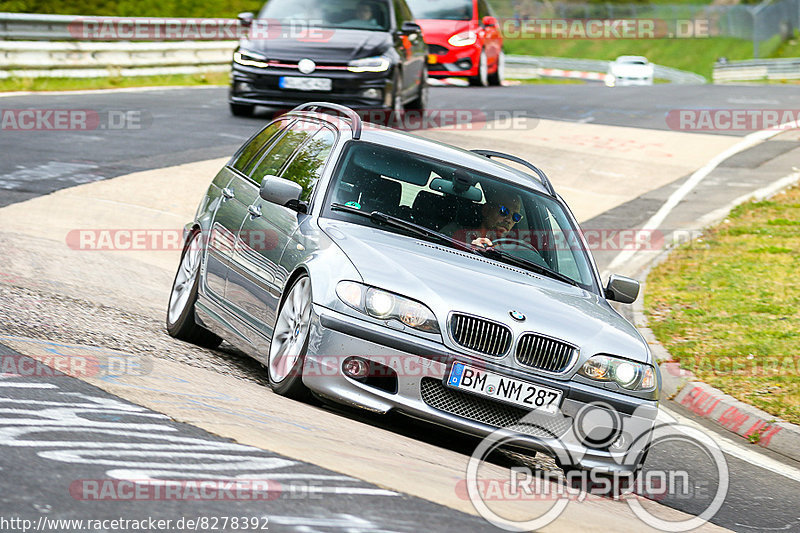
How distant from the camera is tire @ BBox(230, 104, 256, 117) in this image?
65.3 feet

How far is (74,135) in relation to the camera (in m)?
17.2

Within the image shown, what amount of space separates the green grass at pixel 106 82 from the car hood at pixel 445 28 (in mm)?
4496

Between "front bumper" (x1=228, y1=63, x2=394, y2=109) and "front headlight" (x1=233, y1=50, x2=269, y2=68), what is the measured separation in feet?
0.19

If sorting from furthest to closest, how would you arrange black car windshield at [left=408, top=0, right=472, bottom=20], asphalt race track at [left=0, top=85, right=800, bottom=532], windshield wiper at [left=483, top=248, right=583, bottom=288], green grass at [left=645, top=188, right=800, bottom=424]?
black car windshield at [left=408, top=0, right=472, bottom=20] < green grass at [left=645, top=188, right=800, bottom=424] < windshield wiper at [left=483, top=248, right=583, bottom=288] < asphalt race track at [left=0, top=85, right=800, bottom=532]

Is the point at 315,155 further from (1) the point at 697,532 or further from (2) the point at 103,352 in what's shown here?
(1) the point at 697,532

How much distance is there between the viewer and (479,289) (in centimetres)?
655

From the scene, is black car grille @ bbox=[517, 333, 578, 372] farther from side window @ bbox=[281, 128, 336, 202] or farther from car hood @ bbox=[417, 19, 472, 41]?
car hood @ bbox=[417, 19, 472, 41]

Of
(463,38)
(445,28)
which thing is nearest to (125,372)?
(445,28)

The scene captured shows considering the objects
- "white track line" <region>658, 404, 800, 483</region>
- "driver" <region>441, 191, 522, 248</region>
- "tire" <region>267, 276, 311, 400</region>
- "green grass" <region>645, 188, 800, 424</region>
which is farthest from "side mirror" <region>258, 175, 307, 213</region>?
"green grass" <region>645, 188, 800, 424</region>

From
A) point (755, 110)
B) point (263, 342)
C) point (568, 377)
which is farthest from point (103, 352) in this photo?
point (755, 110)

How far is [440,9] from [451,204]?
2112 cm

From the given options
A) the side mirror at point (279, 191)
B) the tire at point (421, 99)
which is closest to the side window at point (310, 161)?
the side mirror at point (279, 191)

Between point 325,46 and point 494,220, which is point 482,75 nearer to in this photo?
point 325,46

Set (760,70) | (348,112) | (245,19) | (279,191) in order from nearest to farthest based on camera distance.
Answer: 1. (279,191)
2. (348,112)
3. (245,19)
4. (760,70)
